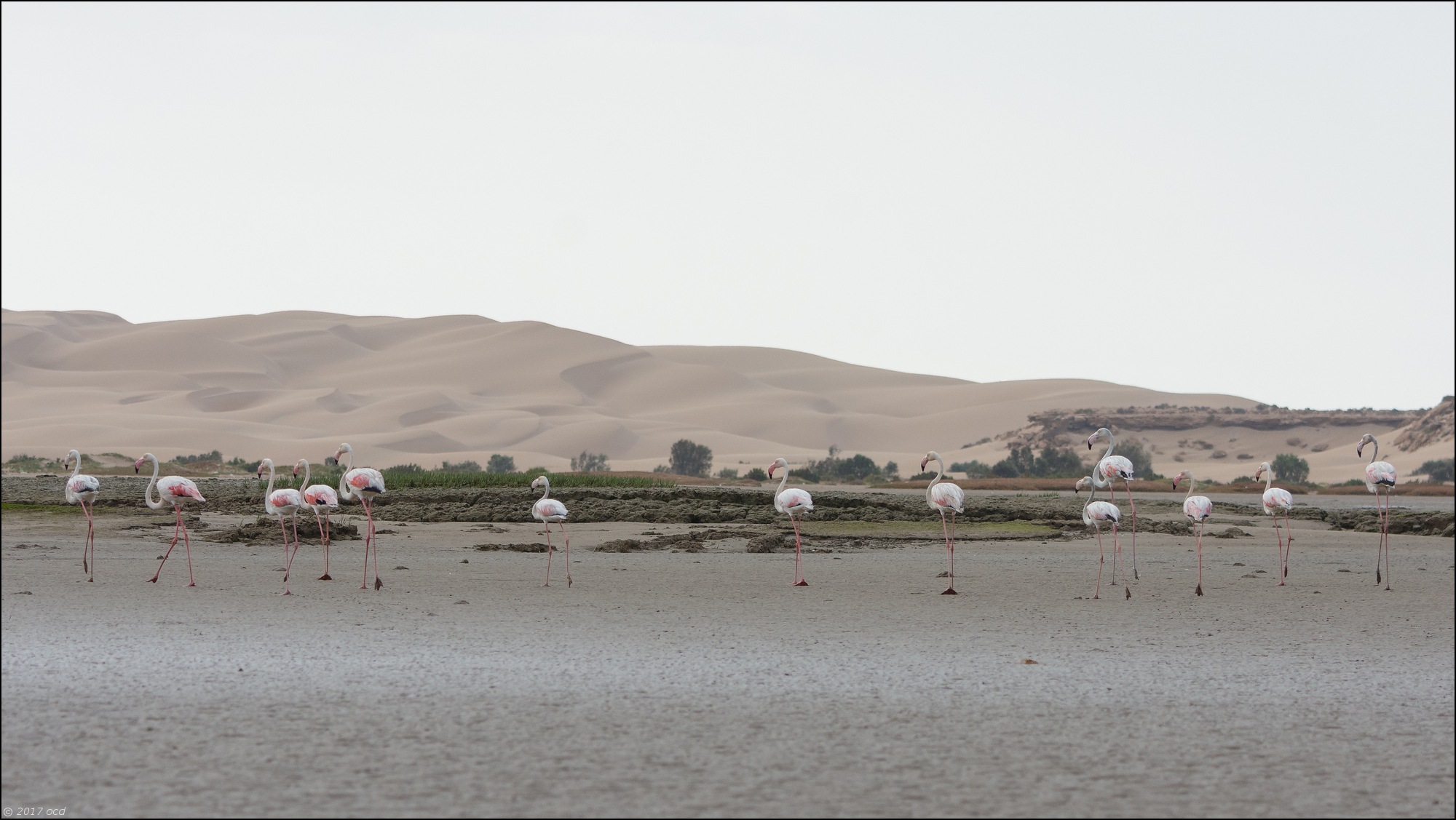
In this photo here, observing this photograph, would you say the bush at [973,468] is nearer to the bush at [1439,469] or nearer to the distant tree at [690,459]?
the distant tree at [690,459]

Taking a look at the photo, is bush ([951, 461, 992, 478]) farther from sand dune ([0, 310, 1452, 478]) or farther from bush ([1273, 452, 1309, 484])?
bush ([1273, 452, 1309, 484])

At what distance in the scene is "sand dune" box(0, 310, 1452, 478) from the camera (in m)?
79.2

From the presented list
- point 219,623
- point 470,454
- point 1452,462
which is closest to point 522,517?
point 219,623

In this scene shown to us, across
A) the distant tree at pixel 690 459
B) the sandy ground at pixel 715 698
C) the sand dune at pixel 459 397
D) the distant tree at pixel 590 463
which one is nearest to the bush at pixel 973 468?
the sand dune at pixel 459 397

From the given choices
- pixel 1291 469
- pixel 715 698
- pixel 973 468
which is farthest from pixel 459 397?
pixel 715 698

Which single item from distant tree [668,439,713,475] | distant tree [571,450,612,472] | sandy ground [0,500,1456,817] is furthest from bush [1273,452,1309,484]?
sandy ground [0,500,1456,817]

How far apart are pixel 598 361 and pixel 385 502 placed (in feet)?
292

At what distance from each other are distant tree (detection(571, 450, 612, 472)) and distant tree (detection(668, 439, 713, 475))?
4.80 meters

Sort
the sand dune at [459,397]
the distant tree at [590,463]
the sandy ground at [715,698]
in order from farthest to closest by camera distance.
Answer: the sand dune at [459,397], the distant tree at [590,463], the sandy ground at [715,698]

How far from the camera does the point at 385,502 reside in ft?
95.8

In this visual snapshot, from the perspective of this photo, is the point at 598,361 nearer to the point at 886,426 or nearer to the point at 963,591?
the point at 886,426

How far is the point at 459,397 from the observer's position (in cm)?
10056

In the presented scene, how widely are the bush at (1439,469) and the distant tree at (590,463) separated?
131ft

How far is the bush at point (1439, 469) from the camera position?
49.6 m
